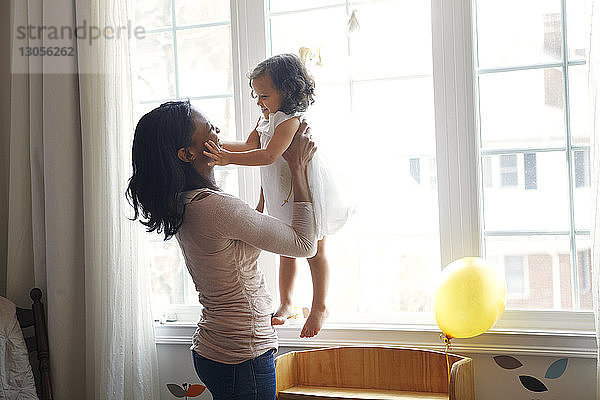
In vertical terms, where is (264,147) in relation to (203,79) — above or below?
below

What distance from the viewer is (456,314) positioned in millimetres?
2090

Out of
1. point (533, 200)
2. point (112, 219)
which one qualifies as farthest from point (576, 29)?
point (112, 219)

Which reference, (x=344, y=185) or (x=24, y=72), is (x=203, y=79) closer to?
(x=24, y=72)

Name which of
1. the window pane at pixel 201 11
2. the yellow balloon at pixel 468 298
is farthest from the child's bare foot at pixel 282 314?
the window pane at pixel 201 11

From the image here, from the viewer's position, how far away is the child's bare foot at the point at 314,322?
7.16ft

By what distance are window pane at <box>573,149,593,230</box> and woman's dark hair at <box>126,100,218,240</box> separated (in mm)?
1404

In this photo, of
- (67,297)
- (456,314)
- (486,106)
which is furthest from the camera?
(67,297)

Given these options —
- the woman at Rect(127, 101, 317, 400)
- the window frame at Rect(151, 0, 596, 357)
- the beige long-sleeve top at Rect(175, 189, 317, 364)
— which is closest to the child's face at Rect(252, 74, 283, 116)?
the woman at Rect(127, 101, 317, 400)

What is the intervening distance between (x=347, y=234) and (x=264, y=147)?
0.68 metres

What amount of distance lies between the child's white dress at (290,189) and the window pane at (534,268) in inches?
25.5

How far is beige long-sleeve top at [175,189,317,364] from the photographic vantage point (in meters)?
1.69

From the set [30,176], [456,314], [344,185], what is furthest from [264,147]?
[30,176]

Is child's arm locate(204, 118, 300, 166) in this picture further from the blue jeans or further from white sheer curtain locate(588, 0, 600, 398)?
white sheer curtain locate(588, 0, 600, 398)

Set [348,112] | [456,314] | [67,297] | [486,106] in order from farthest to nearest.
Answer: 1. [67,297]
2. [348,112]
3. [486,106]
4. [456,314]
